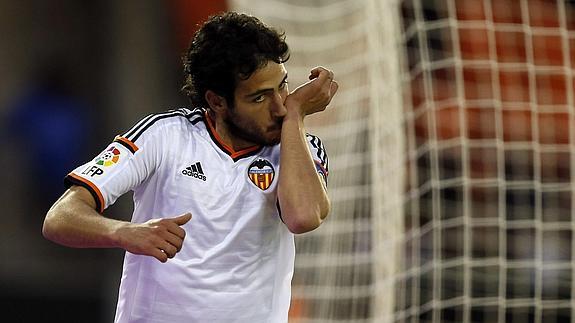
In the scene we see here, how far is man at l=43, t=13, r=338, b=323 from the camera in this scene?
2959 mm

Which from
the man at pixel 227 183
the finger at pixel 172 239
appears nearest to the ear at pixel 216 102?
the man at pixel 227 183

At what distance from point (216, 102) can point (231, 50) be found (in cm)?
18

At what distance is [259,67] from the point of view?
3018mm

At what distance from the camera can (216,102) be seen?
10.3 feet

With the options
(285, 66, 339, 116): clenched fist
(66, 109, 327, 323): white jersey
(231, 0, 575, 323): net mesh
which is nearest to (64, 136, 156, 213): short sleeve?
(66, 109, 327, 323): white jersey

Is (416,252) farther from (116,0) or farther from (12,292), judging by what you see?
(116,0)

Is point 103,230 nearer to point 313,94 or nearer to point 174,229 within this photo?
point 174,229

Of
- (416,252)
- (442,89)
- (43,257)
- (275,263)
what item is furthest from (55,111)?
(275,263)

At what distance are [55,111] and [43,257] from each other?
1287mm

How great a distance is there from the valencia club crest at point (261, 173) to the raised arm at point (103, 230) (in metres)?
0.40

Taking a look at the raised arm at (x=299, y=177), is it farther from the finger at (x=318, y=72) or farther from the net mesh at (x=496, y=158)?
the net mesh at (x=496, y=158)

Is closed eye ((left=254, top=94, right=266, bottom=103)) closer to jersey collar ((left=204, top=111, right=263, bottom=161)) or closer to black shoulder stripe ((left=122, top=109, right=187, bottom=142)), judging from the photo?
jersey collar ((left=204, top=111, right=263, bottom=161))

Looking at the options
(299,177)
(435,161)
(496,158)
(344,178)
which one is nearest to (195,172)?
(299,177)

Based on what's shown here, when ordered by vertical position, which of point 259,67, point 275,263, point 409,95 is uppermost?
point 409,95
